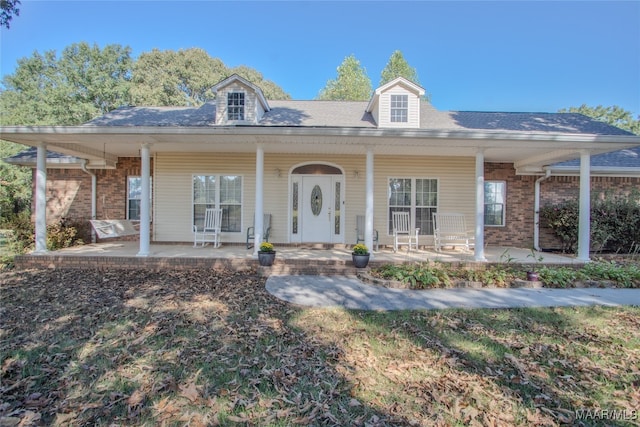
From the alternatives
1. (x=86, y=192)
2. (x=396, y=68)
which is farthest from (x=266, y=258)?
(x=396, y=68)

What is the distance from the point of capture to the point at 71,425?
6.98 feet

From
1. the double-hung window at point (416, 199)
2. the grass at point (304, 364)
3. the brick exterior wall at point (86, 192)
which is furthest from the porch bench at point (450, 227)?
the brick exterior wall at point (86, 192)

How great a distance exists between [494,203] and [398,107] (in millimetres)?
4210

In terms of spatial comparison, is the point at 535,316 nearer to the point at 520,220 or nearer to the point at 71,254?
the point at 520,220

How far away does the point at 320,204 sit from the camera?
909 cm

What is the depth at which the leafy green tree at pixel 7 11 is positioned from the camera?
20.7 feet

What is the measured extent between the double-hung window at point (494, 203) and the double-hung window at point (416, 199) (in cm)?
170

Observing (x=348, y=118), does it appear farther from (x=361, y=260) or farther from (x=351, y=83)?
(x=351, y=83)

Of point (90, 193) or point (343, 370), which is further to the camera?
point (90, 193)

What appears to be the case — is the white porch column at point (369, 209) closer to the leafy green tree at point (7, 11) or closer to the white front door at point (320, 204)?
the white front door at point (320, 204)

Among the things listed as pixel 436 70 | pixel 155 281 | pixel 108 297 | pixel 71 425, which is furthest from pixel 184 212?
pixel 436 70

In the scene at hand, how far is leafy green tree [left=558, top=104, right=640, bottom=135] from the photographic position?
2375cm

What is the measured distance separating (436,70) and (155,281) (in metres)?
23.3
